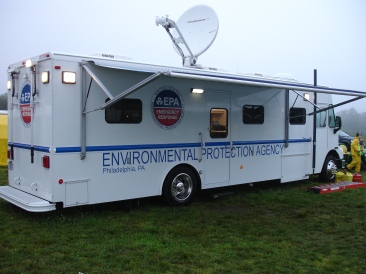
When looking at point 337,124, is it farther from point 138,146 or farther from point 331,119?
point 138,146

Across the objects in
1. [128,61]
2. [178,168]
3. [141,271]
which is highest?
[128,61]

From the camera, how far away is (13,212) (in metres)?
7.15

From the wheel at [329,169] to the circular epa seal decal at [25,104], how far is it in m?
7.57

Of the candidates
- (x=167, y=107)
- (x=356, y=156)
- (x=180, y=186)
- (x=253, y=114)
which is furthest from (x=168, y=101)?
(x=356, y=156)

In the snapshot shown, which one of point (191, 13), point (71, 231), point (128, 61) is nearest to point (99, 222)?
point (71, 231)

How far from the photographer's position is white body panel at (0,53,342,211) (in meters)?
6.36

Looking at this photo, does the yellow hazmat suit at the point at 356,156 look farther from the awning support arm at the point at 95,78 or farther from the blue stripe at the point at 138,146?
the awning support arm at the point at 95,78

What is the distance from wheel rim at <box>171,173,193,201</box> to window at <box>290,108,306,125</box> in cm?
335

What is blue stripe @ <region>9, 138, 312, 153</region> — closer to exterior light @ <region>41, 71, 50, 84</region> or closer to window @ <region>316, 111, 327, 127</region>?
exterior light @ <region>41, 71, 50, 84</region>

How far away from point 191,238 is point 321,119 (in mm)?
6370

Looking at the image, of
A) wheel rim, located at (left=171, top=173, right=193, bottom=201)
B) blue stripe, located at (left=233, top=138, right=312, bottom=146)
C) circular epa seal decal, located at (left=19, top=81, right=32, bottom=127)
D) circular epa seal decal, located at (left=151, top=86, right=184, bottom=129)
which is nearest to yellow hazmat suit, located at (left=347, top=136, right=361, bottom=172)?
blue stripe, located at (left=233, top=138, right=312, bottom=146)

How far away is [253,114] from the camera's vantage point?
9.09 metres

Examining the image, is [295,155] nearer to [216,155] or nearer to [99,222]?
[216,155]

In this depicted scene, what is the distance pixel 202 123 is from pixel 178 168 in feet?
3.36
